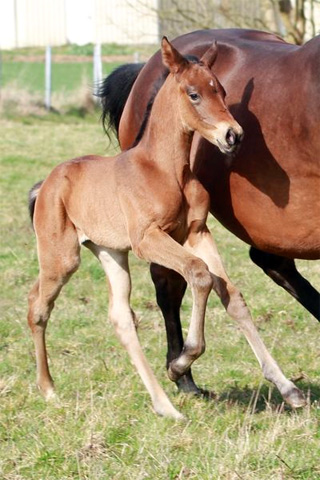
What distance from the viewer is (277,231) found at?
15.8ft

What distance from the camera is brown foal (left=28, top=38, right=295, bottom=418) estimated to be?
13.7ft

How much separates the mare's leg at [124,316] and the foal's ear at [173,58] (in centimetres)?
97

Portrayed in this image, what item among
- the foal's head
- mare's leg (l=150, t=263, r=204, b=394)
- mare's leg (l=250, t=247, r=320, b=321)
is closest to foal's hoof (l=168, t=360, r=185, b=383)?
the foal's head

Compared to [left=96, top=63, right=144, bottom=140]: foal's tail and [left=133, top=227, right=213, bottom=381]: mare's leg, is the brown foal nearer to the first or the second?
[left=133, top=227, right=213, bottom=381]: mare's leg

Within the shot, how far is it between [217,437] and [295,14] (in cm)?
1065

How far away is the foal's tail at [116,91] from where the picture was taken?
6508 mm

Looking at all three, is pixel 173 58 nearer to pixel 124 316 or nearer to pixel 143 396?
pixel 124 316

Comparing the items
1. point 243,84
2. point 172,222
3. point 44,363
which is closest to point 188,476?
point 172,222

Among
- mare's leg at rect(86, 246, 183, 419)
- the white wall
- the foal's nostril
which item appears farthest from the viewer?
the white wall

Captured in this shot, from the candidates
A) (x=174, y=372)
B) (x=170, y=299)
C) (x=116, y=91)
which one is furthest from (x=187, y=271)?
(x=116, y=91)

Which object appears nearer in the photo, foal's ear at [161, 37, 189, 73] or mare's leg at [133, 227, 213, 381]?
mare's leg at [133, 227, 213, 381]

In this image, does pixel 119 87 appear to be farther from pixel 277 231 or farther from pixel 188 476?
pixel 188 476

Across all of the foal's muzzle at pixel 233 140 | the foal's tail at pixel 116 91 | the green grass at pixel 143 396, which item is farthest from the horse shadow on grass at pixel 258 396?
the foal's tail at pixel 116 91

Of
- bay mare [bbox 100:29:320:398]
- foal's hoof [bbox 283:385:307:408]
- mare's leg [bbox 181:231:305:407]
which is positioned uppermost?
bay mare [bbox 100:29:320:398]
